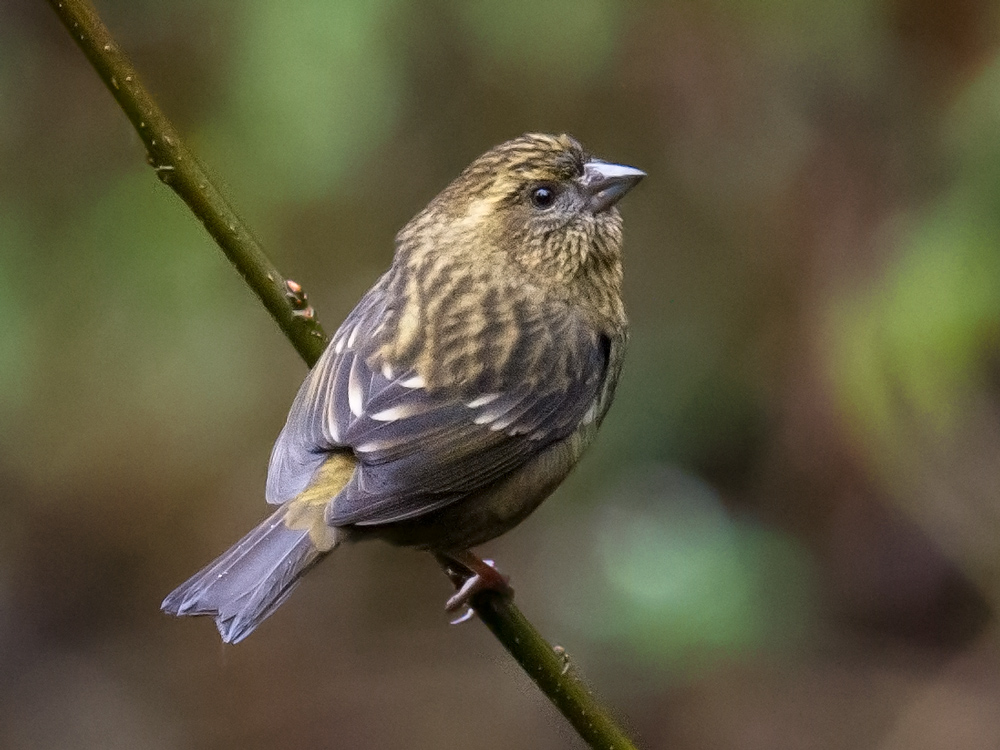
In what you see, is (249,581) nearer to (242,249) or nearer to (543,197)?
(242,249)

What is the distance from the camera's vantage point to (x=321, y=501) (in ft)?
Answer: 9.20

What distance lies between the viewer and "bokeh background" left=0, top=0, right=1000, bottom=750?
14.5 feet

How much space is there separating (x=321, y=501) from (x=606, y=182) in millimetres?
1142

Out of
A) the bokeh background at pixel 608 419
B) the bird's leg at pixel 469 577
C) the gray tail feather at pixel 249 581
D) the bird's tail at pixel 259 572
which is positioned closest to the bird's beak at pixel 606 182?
the bokeh background at pixel 608 419

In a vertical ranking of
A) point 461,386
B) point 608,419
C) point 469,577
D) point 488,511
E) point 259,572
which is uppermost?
point 259,572

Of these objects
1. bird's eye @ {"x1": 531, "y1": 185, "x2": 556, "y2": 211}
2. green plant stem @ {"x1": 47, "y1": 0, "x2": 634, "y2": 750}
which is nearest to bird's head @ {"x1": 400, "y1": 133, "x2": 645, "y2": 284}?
bird's eye @ {"x1": 531, "y1": 185, "x2": 556, "y2": 211}

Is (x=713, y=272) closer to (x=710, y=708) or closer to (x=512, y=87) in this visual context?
(x=512, y=87)

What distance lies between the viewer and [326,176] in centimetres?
411

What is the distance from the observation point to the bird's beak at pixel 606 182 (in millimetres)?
3359

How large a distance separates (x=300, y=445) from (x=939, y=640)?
3.20m

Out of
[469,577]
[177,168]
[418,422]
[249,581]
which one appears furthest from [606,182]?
[249,581]

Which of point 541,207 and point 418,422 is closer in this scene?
point 418,422

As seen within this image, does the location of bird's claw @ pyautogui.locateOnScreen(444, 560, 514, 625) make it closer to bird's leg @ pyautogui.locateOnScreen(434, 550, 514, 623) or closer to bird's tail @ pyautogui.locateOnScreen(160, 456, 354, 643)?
bird's leg @ pyautogui.locateOnScreen(434, 550, 514, 623)

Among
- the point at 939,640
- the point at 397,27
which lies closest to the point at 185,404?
the point at 397,27
